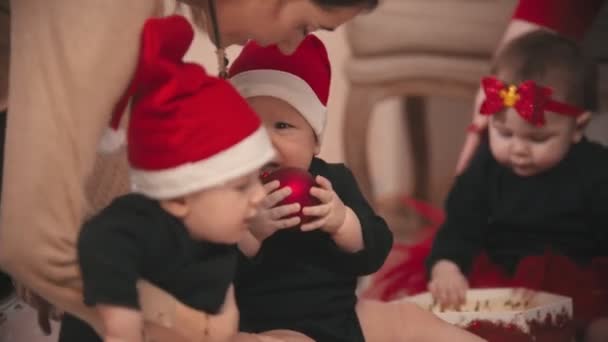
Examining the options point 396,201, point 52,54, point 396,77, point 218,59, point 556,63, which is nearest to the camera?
point 52,54

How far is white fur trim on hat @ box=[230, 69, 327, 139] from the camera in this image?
73 cm

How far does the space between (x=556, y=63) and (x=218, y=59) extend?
1.92 ft

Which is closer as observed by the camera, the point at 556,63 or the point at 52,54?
the point at 52,54

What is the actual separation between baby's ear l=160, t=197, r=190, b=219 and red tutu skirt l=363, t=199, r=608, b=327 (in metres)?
0.58

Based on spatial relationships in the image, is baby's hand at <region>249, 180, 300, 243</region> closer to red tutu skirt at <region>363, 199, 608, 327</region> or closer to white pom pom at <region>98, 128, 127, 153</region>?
white pom pom at <region>98, 128, 127, 153</region>

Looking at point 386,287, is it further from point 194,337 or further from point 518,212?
point 194,337

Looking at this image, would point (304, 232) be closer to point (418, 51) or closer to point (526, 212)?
point (526, 212)

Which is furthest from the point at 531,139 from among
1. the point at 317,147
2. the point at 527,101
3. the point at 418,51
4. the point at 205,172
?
the point at 205,172

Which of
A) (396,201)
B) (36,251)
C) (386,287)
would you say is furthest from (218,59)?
(396,201)

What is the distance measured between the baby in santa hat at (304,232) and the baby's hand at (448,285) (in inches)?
9.6

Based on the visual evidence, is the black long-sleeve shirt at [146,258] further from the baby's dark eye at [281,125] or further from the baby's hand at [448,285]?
the baby's hand at [448,285]

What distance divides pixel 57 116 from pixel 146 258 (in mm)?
134

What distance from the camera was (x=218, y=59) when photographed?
2.38ft

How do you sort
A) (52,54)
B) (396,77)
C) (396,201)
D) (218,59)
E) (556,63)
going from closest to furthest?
(52,54) → (218,59) → (556,63) → (396,77) → (396,201)
